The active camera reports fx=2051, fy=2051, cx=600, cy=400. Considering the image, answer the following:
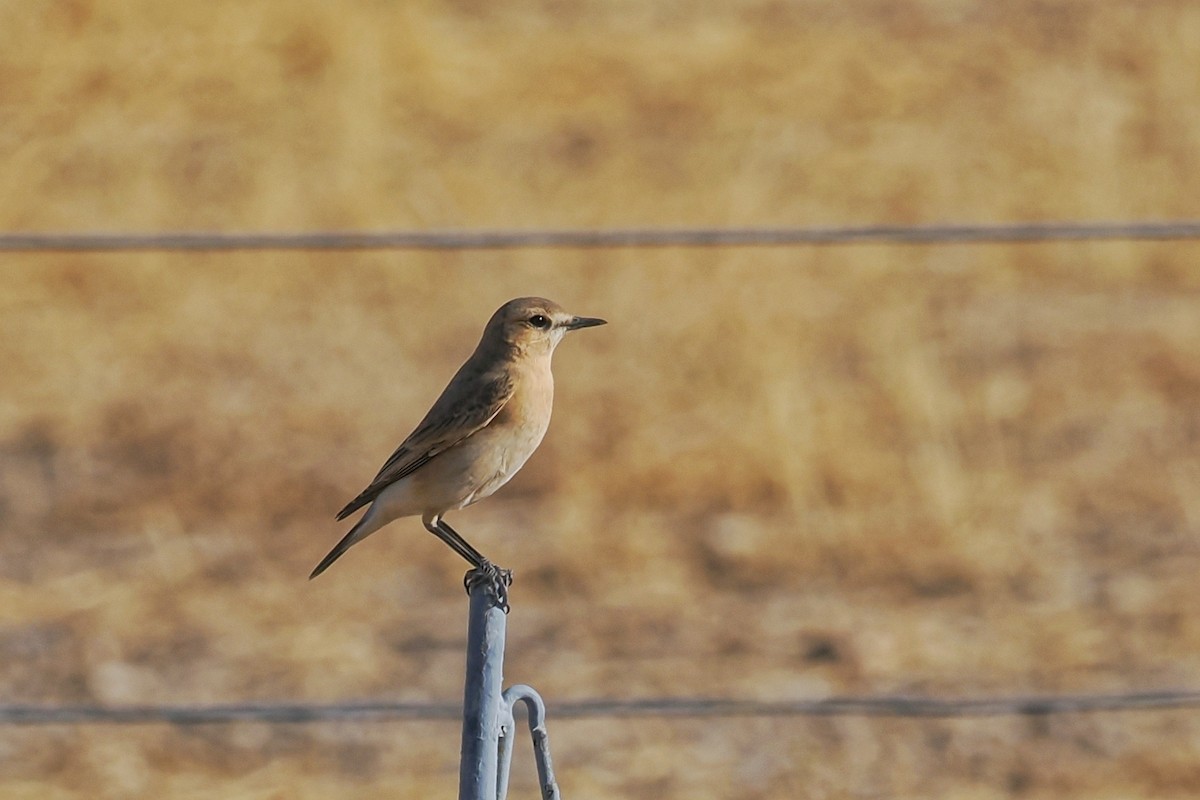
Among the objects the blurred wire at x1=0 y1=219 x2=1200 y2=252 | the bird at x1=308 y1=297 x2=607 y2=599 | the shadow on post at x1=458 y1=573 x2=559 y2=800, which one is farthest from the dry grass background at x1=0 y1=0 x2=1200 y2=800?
the shadow on post at x1=458 y1=573 x2=559 y2=800

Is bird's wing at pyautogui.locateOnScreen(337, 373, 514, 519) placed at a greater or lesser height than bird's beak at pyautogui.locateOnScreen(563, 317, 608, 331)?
lesser

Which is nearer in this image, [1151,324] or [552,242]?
[552,242]

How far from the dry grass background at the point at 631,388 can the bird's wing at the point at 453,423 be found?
2996mm

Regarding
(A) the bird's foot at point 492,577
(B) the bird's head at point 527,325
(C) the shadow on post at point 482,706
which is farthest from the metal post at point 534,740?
(B) the bird's head at point 527,325

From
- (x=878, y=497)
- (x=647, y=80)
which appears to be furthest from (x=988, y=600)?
(x=647, y=80)

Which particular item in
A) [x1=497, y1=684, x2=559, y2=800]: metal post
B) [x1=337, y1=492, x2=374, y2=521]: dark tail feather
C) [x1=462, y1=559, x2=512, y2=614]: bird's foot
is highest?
[x1=337, y1=492, x2=374, y2=521]: dark tail feather

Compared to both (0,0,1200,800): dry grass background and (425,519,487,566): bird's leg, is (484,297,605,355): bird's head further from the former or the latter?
(0,0,1200,800): dry grass background

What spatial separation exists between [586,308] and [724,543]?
171 centimetres

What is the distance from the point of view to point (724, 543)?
8969 mm

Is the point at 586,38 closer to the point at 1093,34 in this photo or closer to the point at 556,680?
the point at 1093,34

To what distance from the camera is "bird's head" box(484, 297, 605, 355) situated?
450cm

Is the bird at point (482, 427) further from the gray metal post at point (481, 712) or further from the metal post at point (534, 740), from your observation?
the gray metal post at point (481, 712)

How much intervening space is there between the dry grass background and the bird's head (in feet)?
9.84

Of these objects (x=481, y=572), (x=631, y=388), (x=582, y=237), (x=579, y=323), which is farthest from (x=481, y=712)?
(x=631, y=388)
